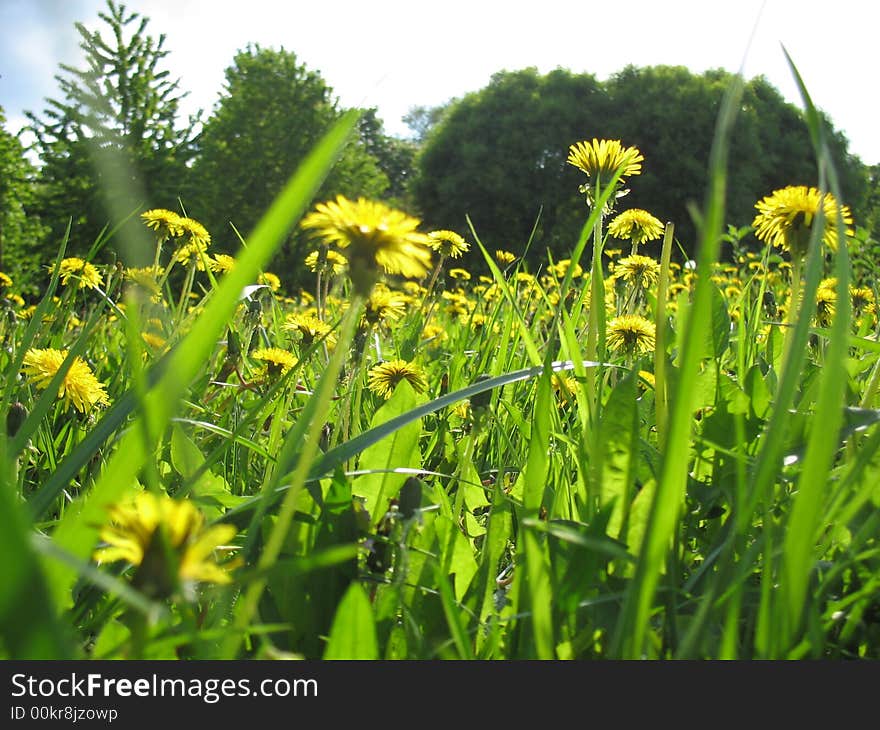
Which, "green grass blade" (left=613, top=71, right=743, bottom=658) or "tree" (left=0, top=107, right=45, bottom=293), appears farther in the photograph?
"tree" (left=0, top=107, right=45, bottom=293)

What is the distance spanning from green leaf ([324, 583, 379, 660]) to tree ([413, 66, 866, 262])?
1698 centimetres

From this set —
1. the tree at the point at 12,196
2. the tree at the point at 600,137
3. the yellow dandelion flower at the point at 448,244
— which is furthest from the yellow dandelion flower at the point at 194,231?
the tree at the point at 600,137

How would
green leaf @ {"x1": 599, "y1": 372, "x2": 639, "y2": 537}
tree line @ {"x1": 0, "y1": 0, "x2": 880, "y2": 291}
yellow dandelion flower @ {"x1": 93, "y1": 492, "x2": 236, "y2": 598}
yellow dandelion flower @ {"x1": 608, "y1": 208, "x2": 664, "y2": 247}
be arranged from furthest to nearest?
tree line @ {"x1": 0, "y1": 0, "x2": 880, "y2": 291}, yellow dandelion flower @ {"x1": 608, "y1": 208, "x2": 664, "y2": 247}, green leaf @ {"x1": 599, "y1": 372, "x2": 639, "y2": 537}, yellow dandelion flower @ {"x1": 93, "y1": 492, "x2": 236, "y2": 598}

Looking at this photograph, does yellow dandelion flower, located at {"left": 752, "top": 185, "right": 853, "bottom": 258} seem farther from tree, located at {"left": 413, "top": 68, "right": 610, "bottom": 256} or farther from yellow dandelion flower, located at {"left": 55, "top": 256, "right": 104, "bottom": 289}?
tree, located at {"left": 413, "top": 68, "right": 610, "bottom": 256}

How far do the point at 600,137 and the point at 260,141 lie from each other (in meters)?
9.47

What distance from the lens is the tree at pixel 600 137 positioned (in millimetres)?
18125

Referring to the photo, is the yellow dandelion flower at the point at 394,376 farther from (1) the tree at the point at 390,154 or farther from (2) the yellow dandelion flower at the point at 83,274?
(1) the tree at the point at 390,154

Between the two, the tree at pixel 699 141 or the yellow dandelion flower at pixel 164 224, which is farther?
the tree at pixel 699 141

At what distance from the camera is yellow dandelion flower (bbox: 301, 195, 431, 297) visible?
484mm

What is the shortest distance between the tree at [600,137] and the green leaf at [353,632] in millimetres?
16979

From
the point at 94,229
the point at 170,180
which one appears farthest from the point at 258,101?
the point at 94,229

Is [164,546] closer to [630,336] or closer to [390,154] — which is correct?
[630,336]

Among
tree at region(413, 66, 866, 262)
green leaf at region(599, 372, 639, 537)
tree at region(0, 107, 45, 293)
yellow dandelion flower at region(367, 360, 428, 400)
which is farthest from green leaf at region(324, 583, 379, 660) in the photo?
tree at region(413, 66, 866, 262)

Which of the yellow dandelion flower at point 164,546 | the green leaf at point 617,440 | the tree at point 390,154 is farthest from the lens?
the tree at point 390,154
